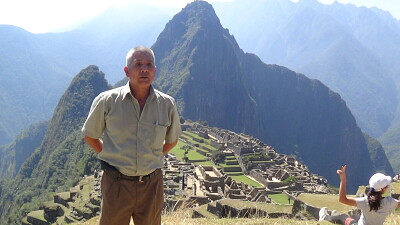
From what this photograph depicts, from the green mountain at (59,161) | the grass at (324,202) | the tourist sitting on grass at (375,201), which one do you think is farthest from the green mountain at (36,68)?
the tourist sitting on grass at (375,201)

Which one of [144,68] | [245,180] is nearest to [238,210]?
[144,68]

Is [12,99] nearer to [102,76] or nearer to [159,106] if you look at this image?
[102,76]

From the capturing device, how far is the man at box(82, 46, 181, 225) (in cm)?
329

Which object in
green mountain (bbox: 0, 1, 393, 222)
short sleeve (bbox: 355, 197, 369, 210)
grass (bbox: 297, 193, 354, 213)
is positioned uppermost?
green mountain (bbox: 0, 1, 393, 222)

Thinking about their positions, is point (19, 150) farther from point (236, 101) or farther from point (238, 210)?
point (238, 210)

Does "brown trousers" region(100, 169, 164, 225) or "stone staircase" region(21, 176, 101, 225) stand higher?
"brown trousers" region(100, 169, 164, 225)

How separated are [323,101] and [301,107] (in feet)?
23.3

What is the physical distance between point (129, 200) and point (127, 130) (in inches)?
23.5

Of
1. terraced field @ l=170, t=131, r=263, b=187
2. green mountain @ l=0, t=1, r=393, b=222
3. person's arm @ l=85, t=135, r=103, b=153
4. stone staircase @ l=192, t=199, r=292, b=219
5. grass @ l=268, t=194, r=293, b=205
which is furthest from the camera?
green mountain @ l=0, t=1, r=393, b=222

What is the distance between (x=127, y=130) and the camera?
10.8 feet

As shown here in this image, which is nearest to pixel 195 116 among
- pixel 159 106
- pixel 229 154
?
pixel 229 154

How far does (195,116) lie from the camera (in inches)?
3706

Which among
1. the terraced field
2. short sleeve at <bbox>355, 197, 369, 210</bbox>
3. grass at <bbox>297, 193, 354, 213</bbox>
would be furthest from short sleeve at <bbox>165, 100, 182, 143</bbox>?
the terraced field

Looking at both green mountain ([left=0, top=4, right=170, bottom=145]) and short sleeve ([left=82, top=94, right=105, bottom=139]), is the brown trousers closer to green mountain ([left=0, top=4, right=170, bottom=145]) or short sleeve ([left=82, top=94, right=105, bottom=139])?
short sleeve ([left=82, top=94, right=105, bottom=139])
